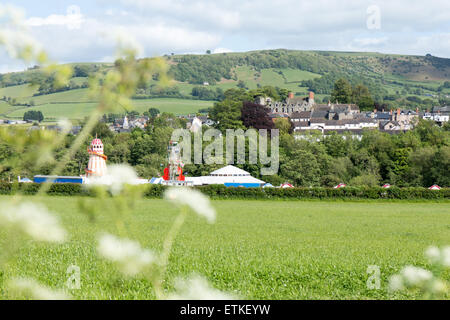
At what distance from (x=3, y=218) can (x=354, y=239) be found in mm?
23654

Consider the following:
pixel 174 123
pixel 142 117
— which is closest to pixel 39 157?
pixel 174 123

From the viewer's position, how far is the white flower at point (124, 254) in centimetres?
162

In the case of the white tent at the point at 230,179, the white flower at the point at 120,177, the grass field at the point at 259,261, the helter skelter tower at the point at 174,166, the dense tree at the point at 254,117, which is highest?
the white flower at the point at 120,177

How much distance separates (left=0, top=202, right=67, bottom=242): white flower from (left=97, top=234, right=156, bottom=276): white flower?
147 mm

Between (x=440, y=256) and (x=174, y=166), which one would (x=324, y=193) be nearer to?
(x=174, y=166)

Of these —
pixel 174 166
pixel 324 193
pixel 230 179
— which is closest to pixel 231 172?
pixel 230 179

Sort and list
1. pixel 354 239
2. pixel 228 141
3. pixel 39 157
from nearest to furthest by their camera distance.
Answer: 1. pixel 39 157
2. pixel 354 239
3. pixel 228 141

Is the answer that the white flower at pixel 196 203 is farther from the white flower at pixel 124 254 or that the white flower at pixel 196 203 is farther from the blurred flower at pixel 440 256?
the blurred flower at pixel 440 256

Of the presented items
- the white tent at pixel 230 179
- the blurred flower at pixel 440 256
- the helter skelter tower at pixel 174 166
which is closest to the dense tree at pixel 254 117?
the white tent at pixel 230 179

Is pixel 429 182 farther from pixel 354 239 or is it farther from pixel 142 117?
pixel 142 117

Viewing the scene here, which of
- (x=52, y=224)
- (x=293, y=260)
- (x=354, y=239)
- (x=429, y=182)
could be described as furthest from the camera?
(x=429, y=182)

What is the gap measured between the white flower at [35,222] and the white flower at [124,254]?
147mm
